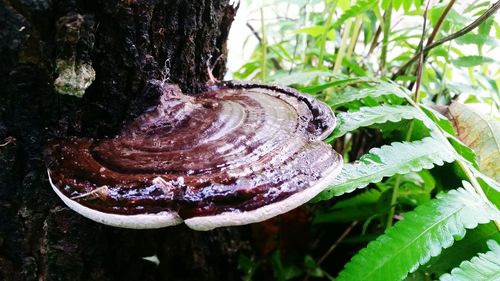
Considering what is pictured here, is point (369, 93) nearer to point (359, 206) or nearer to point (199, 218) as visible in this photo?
point (359, 206)

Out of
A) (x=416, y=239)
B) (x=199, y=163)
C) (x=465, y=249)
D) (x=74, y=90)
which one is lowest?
(x=465, y=249)

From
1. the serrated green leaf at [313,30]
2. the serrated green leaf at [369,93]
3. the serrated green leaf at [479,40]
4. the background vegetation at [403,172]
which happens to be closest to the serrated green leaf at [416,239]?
the background vegetation at [403,172]

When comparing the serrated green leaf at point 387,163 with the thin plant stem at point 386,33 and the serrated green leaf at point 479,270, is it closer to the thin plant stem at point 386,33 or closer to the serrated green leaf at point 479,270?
the serrated green leaf at point 479,270

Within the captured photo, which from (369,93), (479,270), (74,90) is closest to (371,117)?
(369,93)

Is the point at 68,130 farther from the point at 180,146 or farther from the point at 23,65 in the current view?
the point at 180,146

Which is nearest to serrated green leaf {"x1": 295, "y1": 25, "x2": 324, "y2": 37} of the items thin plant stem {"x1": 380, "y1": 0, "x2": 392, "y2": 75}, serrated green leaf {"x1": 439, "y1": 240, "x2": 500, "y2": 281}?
thin plant stem {"x1": 380, "y1": 0, "x2": 392, "y2": 75}

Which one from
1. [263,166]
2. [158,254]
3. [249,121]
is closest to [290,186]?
[263,166]
